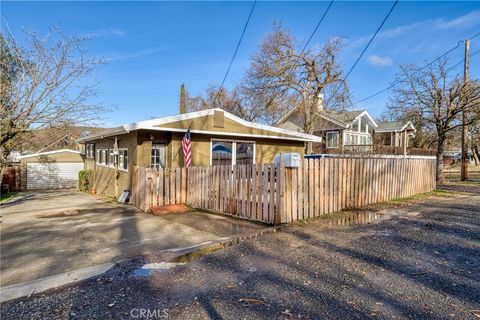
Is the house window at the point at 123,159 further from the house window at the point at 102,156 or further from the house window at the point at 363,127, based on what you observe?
the house window at the point at 363,127

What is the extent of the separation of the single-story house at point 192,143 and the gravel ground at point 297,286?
588 centimetres

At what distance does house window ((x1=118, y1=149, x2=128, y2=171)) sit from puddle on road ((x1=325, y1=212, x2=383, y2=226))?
7941 mm

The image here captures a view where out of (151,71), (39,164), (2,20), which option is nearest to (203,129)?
(2,20)

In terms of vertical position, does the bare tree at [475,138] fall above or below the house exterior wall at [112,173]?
above

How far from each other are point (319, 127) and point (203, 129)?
18333 mm

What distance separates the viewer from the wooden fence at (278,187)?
6230 mm

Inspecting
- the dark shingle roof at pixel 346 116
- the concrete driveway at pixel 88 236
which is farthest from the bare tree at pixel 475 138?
the concrete driveway at pixel 88 236

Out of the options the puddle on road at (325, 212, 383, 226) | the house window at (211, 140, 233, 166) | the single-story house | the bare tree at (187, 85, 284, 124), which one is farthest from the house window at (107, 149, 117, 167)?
the bare tree at (187, 85, 284, 124)

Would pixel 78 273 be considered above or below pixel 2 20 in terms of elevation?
below

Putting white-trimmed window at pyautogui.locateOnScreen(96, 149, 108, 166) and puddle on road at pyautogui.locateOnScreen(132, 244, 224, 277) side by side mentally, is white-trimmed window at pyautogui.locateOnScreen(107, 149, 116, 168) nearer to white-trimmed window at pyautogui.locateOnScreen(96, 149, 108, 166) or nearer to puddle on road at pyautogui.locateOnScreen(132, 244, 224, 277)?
white-trimmed window at pyautogui.locateOnScreen(96, 149, 108, 166)

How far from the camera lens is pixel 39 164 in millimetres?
19250

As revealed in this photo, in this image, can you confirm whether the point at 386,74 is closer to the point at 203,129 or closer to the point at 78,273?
the point at 203,129

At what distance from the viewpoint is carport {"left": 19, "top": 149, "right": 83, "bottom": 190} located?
18906 millimetres

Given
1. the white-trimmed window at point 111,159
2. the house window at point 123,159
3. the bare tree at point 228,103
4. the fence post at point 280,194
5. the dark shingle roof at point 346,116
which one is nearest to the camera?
the fence post at point 280,194
